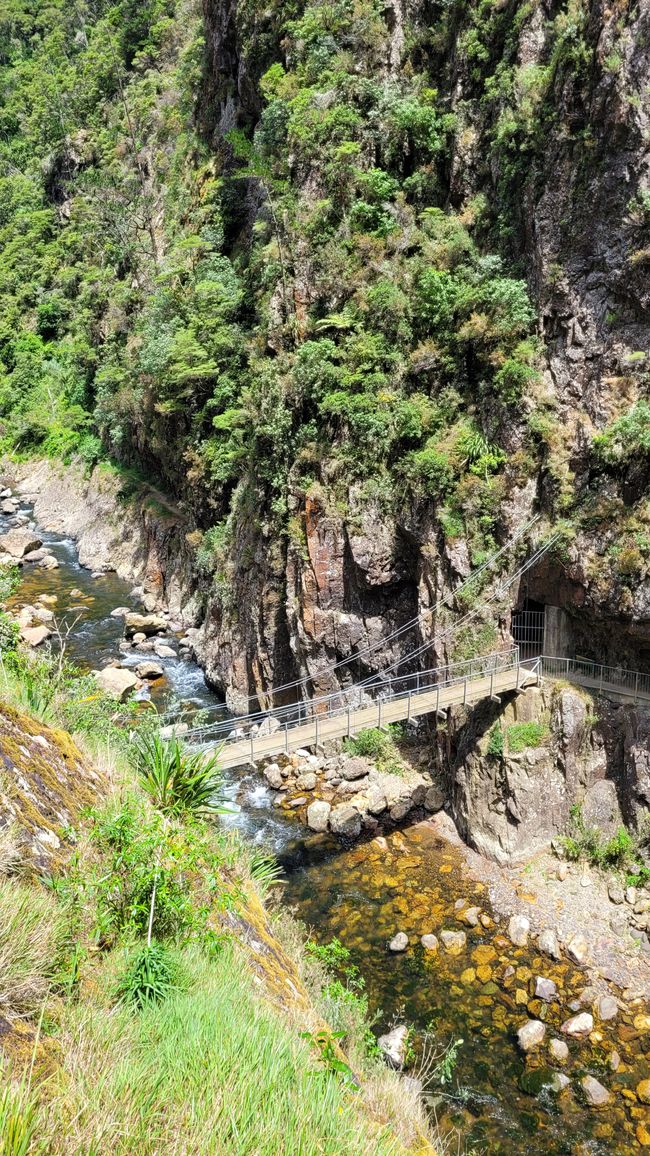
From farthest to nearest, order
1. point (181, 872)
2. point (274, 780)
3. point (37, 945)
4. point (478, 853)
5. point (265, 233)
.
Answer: point (265, 233), point (274, 780), point (478, 853), point (181, 872), point (37, 945)

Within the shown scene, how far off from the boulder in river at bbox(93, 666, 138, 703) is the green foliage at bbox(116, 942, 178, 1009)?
17.1 meters

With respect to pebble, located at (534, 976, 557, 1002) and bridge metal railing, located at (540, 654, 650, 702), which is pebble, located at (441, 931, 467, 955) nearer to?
pebble, located at (534, 976, 557, 1002)

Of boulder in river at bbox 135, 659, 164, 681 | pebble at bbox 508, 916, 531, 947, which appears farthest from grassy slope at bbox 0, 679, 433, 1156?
boulder in river at bbox 135, 659, 164, 681

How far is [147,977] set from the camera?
13.0 feet

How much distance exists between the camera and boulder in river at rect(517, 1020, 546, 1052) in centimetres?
1071

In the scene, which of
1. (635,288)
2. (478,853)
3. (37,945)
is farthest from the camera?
(478,853)

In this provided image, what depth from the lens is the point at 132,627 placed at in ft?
85.5

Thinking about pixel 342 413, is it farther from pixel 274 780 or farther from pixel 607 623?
pixel 274 780

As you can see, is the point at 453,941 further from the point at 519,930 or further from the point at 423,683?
the point at 423,683

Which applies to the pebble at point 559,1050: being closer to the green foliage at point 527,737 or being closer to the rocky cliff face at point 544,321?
the green foliage at point 527,737

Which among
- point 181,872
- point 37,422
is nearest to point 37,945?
point 181,872

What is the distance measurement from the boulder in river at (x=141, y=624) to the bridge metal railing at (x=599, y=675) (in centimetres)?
1563

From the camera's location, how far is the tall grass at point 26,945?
3.29 meters

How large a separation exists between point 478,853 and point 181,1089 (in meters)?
13.1
